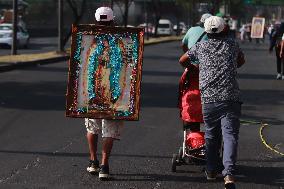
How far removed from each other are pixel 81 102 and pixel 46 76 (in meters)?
12.7

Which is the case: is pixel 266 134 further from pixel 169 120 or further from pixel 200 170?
pixel 200 170

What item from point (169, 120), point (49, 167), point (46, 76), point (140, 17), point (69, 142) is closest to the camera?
point (49, 167)

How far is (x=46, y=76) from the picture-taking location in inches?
780

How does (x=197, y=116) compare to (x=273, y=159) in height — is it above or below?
above

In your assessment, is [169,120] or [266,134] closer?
[266,134]

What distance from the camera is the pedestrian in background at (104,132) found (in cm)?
726

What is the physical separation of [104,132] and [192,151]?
1031 mm

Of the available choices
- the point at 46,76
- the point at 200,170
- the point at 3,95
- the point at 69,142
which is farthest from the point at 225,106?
the point at 46,76

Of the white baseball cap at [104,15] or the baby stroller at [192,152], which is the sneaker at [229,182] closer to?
the baby stroller at [192,152]

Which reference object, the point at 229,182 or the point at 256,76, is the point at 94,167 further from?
the point at 256,76

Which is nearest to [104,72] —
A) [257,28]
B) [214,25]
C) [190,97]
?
[190,97]

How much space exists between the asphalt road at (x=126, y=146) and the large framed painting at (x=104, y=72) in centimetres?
74

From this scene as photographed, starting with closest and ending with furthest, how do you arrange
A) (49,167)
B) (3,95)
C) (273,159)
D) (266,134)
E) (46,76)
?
1. (49,167)
2. (273,159)
3. (266,134)
4. (3,95)
5. (46,76)

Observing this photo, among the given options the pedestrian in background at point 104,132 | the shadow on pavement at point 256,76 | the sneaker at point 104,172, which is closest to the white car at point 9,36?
the shadow on pavement at point 256,76
